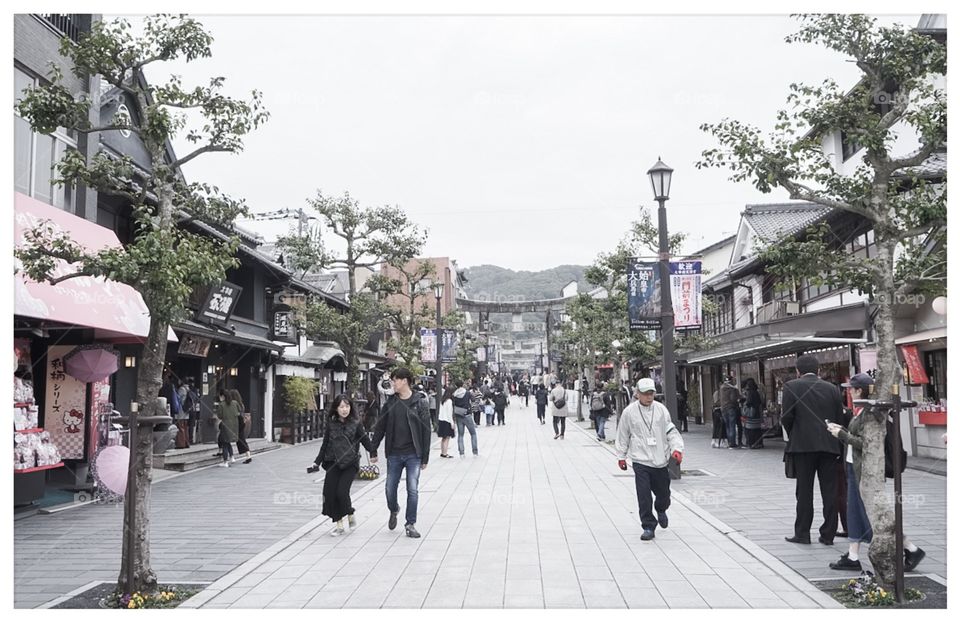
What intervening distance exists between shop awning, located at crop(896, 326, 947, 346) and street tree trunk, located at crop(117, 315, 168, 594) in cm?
1394

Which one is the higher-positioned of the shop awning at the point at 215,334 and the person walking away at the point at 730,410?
the shop awning at the point at 215,334

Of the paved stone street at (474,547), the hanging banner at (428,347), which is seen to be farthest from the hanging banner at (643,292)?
the hanging banner at (428,347)

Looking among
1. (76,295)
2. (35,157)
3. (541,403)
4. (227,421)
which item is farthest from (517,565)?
(541,403)

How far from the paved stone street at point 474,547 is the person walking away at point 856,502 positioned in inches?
9.3

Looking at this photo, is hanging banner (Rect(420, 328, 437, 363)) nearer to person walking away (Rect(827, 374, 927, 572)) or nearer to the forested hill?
person walking away (Rect(827, 374, 927, 572))

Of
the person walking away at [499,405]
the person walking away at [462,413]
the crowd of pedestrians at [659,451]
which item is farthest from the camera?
the person walking away at [499,405]

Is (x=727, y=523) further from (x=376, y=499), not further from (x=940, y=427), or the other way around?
(x=940, y=427)

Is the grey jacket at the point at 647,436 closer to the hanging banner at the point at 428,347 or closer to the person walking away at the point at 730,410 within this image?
the person walking away at the point at 730,410

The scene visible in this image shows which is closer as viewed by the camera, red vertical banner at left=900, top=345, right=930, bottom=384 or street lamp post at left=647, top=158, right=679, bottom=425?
street lamp post at left=647, top=158, right=679, bottom=425

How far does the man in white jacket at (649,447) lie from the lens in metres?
8.57

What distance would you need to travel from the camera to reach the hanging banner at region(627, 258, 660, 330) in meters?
16.0

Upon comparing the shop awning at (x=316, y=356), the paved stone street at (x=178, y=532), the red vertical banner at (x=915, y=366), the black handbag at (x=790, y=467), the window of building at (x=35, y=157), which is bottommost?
the paved stone street at (x=178, y=532)

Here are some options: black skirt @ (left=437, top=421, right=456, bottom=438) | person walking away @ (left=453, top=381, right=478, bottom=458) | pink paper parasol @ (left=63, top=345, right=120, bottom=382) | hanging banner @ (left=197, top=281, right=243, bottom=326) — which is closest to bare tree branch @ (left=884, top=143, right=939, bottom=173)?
pink paper parasol @ (left=63, top=345, right=120, bottom=382)

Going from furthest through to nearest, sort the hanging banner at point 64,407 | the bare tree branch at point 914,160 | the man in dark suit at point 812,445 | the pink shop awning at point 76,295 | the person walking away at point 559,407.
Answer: the person walking away at point 559,407, the hanging banner at point 64,407, the pink shop awning at point 76,295, the man in dark suit at point 812,445, the bare tree branch at point 914,160
